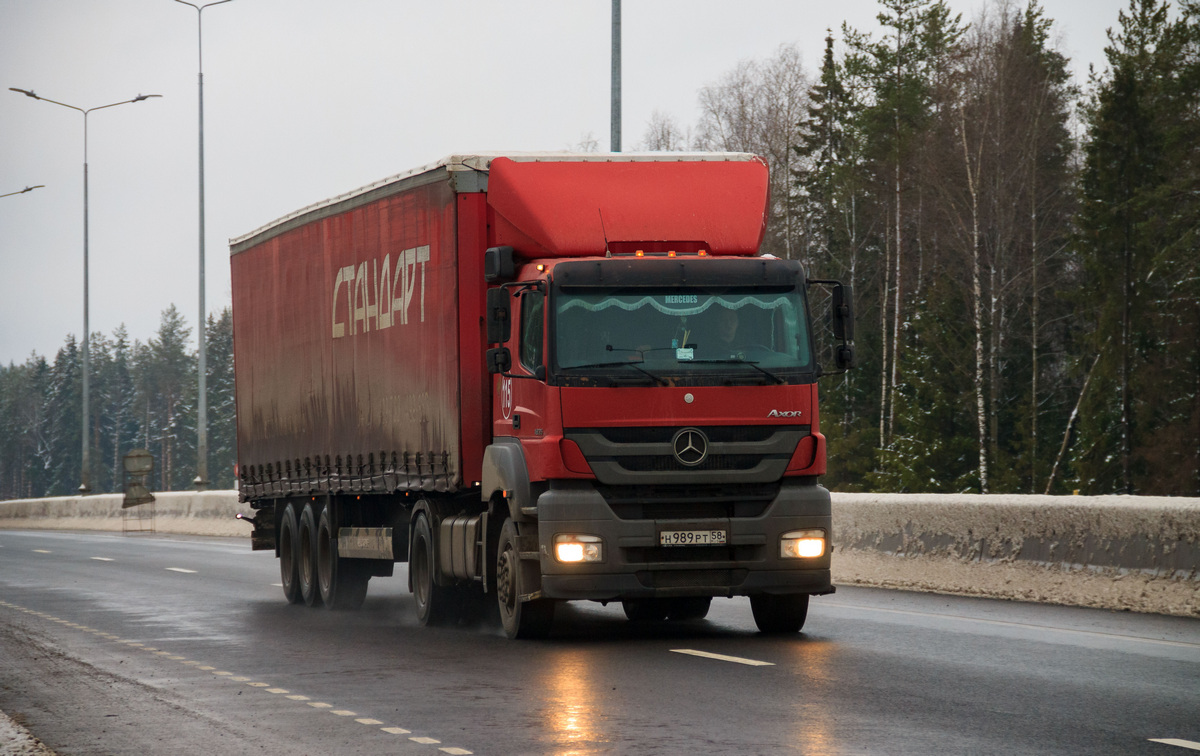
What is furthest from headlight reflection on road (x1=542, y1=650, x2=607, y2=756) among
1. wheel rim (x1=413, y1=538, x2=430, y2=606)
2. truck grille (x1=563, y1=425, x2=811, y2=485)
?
wheel rim (x1=413, y1=538, x2=430, y2=606)

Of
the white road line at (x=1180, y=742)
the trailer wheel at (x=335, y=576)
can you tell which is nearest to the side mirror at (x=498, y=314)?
the trailer wheel at (x=335, y=576)

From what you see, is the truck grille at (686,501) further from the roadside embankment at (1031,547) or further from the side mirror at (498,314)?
the roadside embankment at (1031,547)

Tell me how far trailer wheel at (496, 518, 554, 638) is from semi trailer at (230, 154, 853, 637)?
0.11ft

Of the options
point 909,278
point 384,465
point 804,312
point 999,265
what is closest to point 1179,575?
point 804,312

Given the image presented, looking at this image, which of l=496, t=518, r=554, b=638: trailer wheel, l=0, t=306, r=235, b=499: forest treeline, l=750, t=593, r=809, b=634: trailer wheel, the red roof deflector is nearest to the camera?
l=496, t=518, r=554, b=638: trailer wheel

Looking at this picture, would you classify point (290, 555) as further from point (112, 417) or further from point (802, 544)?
point (112, 417)

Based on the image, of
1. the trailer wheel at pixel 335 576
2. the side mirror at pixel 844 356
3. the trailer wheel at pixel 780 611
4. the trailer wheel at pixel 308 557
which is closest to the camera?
the trailer wheel at pixel 780 611

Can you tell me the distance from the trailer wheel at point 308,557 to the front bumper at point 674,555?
631 cm

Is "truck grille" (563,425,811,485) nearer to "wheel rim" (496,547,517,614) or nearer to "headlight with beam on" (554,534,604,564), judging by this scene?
"headlight with beam on" (554,534,604,564)

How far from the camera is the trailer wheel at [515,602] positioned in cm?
1356

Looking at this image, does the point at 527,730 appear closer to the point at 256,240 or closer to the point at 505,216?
the point at 505,216

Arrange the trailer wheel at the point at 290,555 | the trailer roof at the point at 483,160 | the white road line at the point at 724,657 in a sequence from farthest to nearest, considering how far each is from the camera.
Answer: the trailer wheel at the point at 290,555 → the trailer roof at the point at 483,160 → the white road line at the point at 724,657

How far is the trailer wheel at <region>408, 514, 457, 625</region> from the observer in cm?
1562

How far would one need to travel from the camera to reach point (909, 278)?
61.2m
